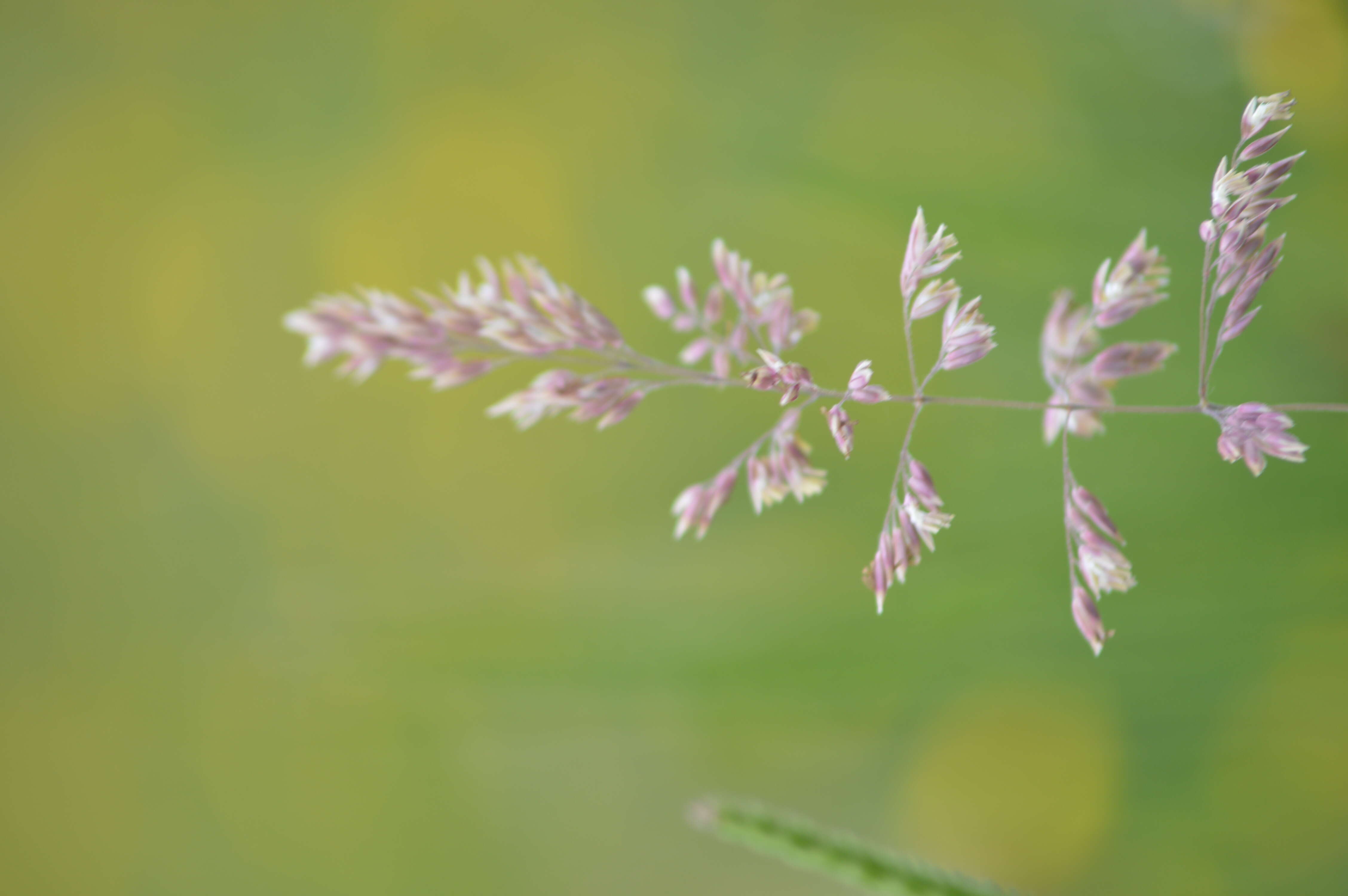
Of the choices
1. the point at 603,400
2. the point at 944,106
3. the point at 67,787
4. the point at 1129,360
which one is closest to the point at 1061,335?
the point at 1129,360

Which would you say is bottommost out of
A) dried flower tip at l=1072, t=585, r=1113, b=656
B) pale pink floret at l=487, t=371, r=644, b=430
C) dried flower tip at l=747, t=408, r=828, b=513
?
dried flower tip at l=1072, t=585, r=1113, b=656

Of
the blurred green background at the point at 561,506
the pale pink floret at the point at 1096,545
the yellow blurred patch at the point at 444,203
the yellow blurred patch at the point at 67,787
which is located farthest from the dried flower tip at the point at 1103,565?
the yellow blurred patch at the point at 67,787

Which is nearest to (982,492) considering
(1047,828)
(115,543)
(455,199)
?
(1047,828)

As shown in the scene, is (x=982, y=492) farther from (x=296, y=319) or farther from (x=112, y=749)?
(x=112, y=749)

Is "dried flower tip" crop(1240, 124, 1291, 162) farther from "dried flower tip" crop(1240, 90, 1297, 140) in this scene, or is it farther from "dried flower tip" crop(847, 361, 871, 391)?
"dried flower tip" crop(847, 361, 871, 391)

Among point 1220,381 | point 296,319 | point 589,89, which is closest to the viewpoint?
point 296,319

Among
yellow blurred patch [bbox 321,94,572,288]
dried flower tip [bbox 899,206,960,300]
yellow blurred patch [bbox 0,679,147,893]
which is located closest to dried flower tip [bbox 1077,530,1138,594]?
dried flower tip [bbox 899,206,960,300]
